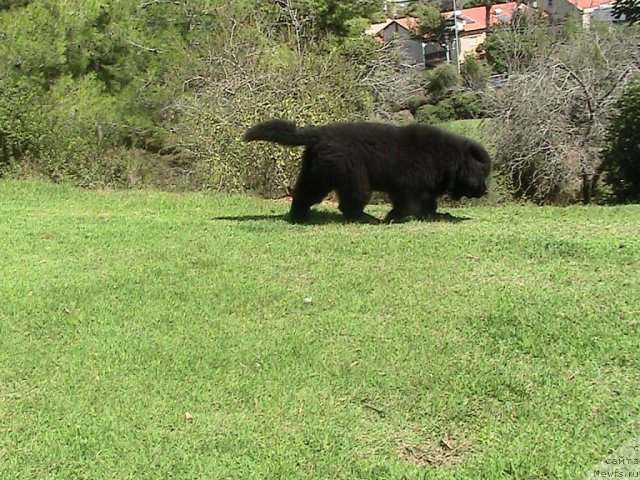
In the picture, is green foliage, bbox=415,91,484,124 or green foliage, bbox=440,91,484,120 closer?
green foliage, bbox=440,91,484,120

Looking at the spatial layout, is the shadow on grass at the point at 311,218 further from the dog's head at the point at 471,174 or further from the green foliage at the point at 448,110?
the green foliage at the point at 448,110

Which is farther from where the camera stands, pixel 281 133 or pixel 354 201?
pixel 354 201

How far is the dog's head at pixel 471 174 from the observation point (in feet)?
30.0

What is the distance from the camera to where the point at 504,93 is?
661 inches

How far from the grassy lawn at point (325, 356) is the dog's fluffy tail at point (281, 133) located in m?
1.49

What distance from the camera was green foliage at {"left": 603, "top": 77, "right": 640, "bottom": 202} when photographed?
42.7 ft

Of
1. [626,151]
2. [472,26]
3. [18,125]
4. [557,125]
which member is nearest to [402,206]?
[626,151]

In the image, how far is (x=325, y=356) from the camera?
4.72m

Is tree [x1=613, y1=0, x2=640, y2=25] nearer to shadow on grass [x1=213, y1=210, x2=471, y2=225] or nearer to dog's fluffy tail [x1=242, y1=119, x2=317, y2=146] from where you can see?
shadow on grass [x1=213, y1=210, x2=471, y2=225]

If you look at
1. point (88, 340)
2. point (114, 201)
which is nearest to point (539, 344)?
point (88, 340)

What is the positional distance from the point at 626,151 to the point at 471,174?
18.0 feet

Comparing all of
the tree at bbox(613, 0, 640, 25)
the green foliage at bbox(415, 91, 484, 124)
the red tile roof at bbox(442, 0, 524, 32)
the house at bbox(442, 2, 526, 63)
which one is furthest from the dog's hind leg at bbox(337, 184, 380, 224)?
the red tile roof at bbox(442, 0, 524, 32)

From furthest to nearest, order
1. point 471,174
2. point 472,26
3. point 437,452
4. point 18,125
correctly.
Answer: point 472,26, point 18,125, point 471,174, point 437,452

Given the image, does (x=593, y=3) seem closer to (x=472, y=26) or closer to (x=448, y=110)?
(x=448, y=110)
